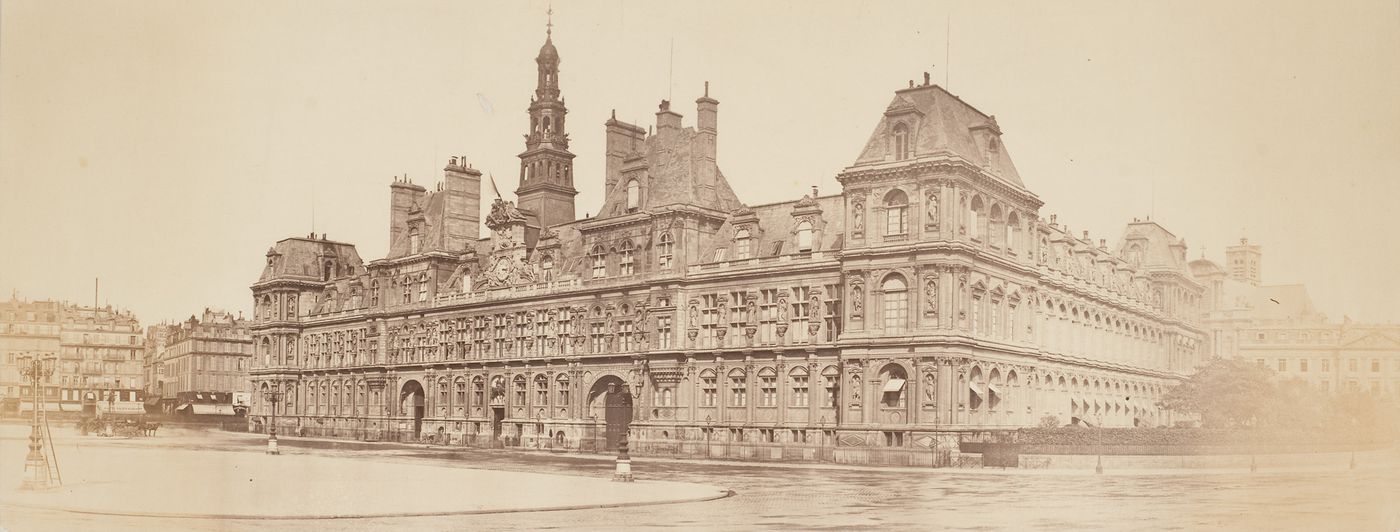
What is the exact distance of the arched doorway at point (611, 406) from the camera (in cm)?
6350

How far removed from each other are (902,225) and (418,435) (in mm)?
40438

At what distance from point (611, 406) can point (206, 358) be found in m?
74.8

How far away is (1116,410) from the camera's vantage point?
227ft

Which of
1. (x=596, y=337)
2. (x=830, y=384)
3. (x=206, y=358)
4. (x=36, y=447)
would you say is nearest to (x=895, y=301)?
(x=830, y=384)

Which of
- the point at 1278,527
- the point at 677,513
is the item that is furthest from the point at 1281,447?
the point at 677,513

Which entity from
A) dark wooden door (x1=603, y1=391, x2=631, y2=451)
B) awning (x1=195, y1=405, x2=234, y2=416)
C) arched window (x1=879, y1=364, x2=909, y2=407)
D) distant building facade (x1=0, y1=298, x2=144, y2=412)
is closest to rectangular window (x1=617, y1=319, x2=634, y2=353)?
dark wooden door (x1=603, y1=391, x2=631, y2=451)

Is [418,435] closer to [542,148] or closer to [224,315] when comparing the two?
[542,148]

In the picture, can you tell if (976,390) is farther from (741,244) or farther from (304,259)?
(304,259)

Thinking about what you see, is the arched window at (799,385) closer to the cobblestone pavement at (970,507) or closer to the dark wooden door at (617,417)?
the dark wooden door at (617,417)

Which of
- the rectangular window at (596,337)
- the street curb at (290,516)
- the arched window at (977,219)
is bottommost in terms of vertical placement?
the street curb at (290,516)

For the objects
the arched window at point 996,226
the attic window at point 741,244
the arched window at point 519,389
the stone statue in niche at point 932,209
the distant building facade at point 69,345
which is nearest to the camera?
the distant building facade at point 69,345

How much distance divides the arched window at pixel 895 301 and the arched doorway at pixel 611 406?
1765 centimetres

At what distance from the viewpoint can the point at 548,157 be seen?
3022 inches

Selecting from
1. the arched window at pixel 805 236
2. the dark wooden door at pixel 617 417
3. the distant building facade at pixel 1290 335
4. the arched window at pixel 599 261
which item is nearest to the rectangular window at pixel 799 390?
the arched window at pixel 805 236
